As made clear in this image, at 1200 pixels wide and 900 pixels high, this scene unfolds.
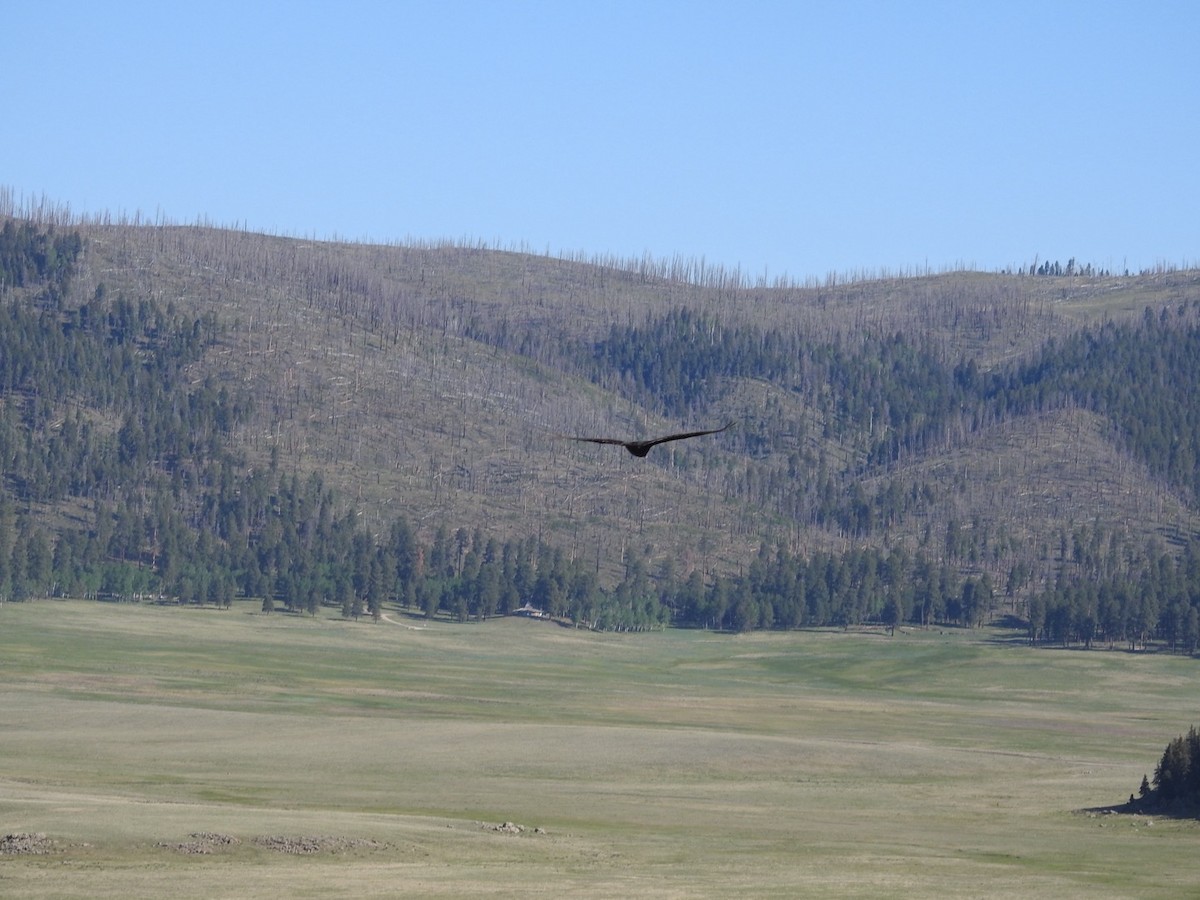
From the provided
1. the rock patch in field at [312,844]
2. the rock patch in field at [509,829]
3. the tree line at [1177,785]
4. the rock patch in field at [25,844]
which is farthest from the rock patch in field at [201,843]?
the tree line at [1177,785]

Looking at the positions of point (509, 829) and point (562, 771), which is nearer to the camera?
point (509, 829)

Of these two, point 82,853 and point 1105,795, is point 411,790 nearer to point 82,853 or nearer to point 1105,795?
point 82,853

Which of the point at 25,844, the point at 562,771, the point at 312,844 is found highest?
the point at 312,844

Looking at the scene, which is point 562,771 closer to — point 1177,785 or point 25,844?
point 1177,785

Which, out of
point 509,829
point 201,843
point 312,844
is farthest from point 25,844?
point 509,829

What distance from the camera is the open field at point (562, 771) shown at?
174 ft

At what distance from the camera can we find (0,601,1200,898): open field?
2088 inches

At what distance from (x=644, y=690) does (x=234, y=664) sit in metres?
28.4

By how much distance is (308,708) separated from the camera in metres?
106

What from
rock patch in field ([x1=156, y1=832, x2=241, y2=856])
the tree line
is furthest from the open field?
the tree line

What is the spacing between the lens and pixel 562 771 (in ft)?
268

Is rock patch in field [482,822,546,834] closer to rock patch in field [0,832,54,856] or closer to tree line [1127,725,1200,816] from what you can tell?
rock patch in field [0,832,54,856]

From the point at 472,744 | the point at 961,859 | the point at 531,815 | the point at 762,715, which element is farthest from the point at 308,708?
the point at 961,859

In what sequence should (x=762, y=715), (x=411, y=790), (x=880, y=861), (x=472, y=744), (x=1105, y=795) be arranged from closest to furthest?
(x=880, y=861), (x=411, y=790), (x=1105, y=795), (x=472, y=744), (x=762, y=715)
